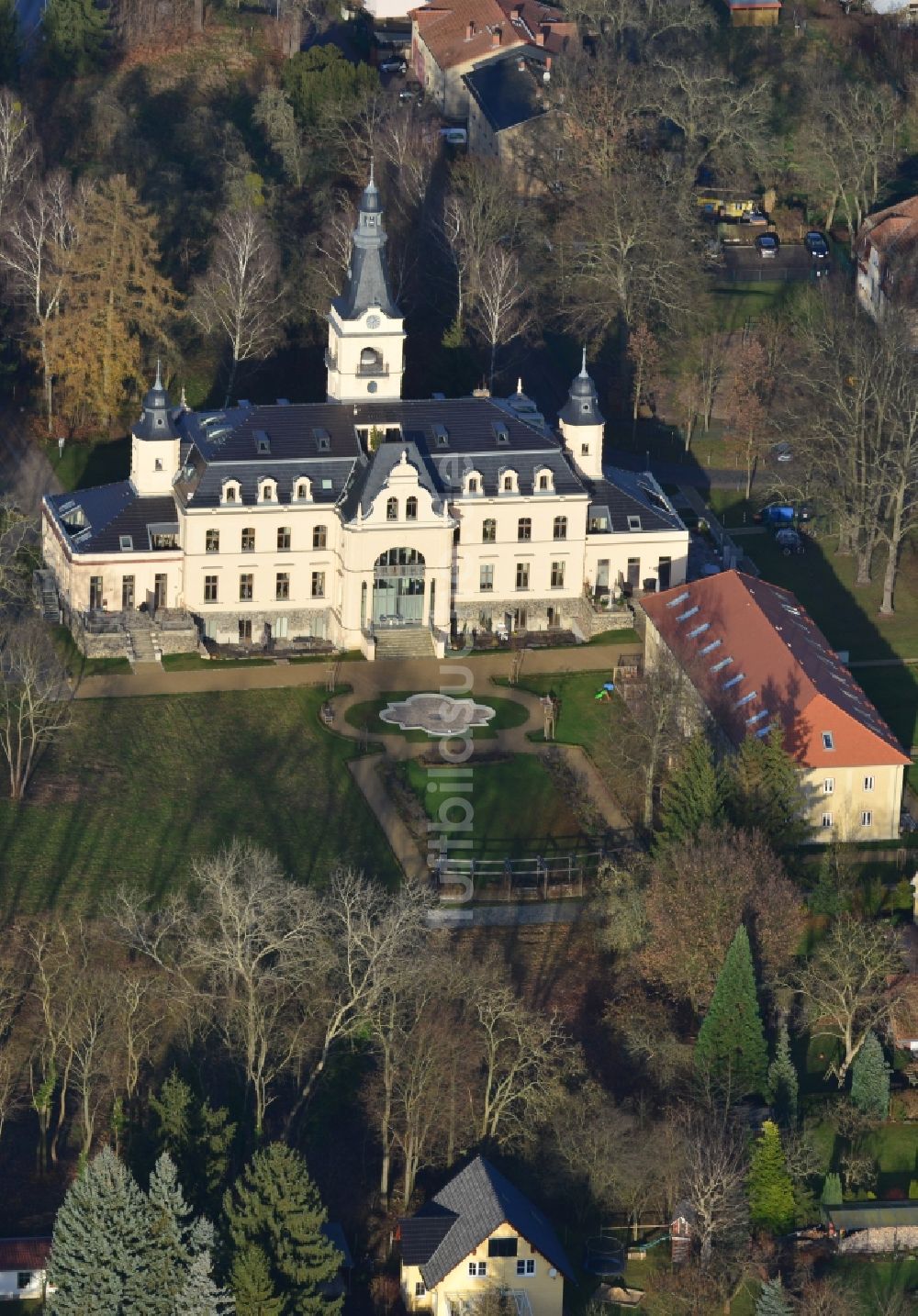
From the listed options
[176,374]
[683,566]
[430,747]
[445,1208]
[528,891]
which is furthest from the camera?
[176,374]

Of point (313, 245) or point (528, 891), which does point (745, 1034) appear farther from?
point (313, 245)

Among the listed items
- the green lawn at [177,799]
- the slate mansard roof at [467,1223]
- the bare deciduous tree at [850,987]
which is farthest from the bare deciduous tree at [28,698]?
the bare deciduous tree at [850,987]

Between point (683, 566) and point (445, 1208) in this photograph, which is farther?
point (683, 566)

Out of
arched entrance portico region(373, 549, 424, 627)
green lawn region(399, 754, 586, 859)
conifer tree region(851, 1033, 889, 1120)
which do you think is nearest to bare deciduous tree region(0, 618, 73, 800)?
arched entrance portico region(373, 549, 424, 627)

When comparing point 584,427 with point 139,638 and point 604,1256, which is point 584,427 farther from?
point 604,1256

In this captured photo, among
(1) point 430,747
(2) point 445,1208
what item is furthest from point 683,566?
(2) point 445,1208

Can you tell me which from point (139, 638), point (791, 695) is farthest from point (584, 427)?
point (139, 638)
